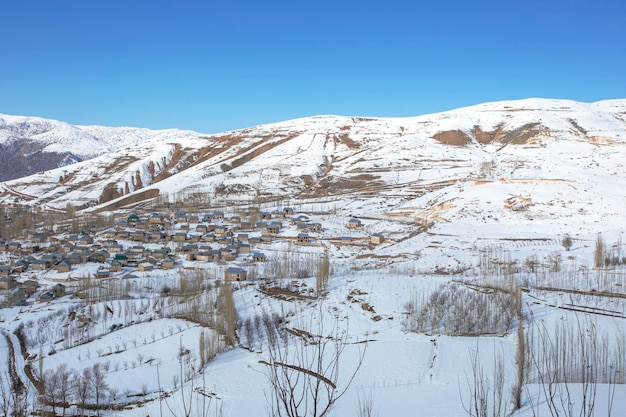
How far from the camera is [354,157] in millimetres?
93812

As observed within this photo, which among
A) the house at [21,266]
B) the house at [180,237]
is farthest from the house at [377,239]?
the house at [21,266]

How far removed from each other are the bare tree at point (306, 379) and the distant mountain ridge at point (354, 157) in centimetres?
4730

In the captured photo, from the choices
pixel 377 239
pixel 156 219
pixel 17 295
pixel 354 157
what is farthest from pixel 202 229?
pixel 354 157

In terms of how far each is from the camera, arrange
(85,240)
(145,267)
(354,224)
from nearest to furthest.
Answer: (145,267) → (85,240) → (354,224)

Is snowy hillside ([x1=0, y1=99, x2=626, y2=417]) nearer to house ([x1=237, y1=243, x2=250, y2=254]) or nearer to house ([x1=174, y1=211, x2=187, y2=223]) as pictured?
Result: house ([x1=237, y1=243, x2=250, y2=254])

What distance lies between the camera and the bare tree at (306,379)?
138 inches

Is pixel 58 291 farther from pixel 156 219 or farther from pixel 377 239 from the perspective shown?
pixel 377 239

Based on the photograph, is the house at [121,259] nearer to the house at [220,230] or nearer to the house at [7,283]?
the house at [7,283]

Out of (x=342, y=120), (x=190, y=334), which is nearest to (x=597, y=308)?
(x=190, y=334)

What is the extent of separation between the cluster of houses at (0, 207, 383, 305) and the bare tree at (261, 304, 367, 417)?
58.0ft

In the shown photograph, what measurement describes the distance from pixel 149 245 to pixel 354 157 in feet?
188

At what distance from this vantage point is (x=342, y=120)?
132 m

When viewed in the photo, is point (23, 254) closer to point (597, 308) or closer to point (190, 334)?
point (190, 334)

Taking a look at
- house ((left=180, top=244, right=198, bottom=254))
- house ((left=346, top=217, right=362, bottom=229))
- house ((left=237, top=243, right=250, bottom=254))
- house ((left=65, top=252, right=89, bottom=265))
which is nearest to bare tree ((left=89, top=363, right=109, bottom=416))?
house ((left=237, top=243, right=250, bottom=254))
